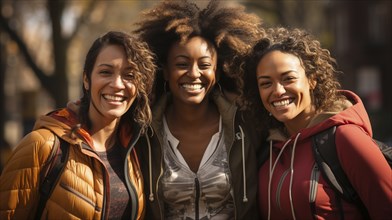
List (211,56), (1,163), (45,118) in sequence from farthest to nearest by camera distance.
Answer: (1,163) < (211,56) < (45,118)

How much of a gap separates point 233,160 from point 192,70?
85 centimetres

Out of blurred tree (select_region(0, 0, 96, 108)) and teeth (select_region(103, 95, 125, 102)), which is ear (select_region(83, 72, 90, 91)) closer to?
teeth (select_region(103, 95, 125, 102))

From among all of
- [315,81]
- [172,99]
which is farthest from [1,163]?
[315,81]

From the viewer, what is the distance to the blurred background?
11.7 metres

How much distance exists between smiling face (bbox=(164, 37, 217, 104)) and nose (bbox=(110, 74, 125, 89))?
614 mm

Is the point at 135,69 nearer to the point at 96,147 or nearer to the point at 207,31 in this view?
the point at 96,147

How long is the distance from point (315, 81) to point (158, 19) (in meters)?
1.57

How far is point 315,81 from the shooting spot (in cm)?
426

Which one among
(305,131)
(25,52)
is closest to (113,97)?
(305,131)

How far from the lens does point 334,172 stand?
3.76 metres

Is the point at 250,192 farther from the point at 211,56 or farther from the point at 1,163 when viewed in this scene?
the point at 1,163

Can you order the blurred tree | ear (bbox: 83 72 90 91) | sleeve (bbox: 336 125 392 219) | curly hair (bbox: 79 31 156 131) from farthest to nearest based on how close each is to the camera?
the blurred tree, ear (bbox: 83 72 90 91), curly hair (bbox: 79 31 156 131), sleeve (bbox: 336 125 392 219)

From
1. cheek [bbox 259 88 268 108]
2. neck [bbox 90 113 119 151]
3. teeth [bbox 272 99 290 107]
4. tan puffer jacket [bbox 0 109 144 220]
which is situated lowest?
tan puffer jacket [bbox 0 109 144 220]

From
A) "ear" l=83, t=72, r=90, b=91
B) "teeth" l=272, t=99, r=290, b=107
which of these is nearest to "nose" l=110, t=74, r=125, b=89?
→ "ear" l=83, t=72, r=90, b=91
